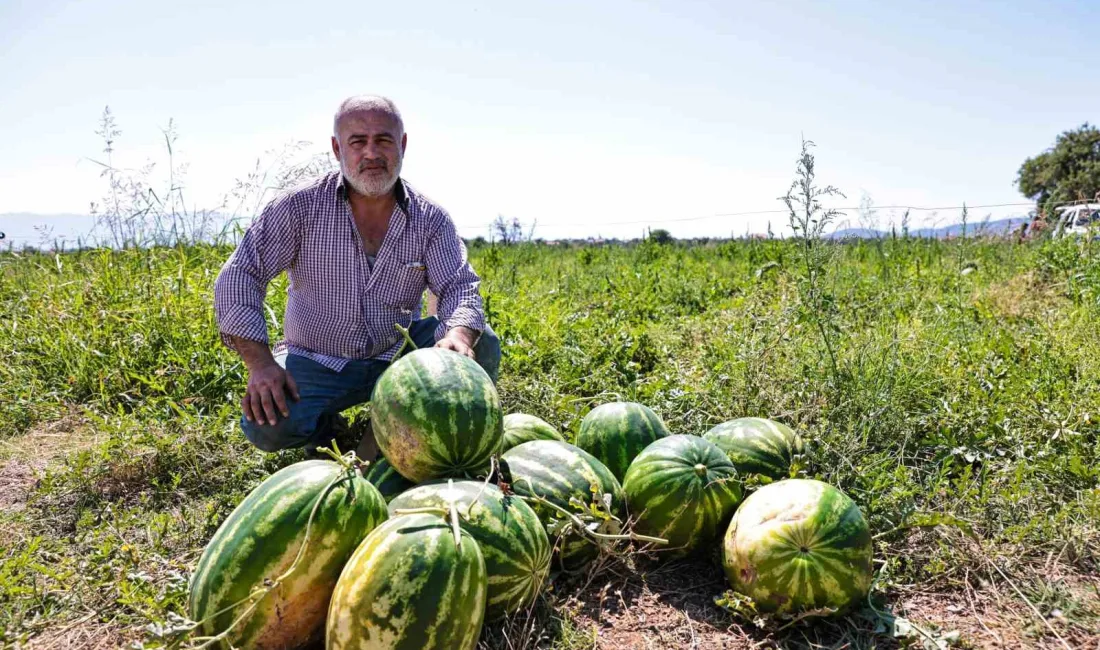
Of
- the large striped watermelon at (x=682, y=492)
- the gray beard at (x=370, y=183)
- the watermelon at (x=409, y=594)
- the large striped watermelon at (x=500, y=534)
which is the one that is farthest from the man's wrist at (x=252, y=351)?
the large striped watermelon at (x=682, y=492)

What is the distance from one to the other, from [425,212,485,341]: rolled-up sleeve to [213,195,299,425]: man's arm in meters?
0.63

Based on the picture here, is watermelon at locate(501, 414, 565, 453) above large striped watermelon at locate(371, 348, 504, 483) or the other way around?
the other way around

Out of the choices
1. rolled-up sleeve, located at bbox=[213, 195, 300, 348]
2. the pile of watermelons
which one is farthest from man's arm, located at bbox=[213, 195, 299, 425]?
the pile of watermelons

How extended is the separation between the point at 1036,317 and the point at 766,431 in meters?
2.81

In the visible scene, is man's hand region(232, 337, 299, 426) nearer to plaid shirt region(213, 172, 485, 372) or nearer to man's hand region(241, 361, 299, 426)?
man's hand region(241, 361, 299, 426)

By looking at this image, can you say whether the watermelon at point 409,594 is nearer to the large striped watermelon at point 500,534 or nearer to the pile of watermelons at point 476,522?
the pile of watermelons at point 476,522

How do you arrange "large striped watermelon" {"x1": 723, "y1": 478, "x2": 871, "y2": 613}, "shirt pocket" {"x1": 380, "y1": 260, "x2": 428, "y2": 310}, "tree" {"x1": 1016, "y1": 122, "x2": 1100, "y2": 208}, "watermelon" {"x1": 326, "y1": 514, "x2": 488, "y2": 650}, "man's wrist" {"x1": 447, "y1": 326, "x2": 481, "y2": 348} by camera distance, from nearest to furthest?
1. "watermelon" {"x1": 326, "y1": 514, "x2": 488, "y2": 650}
2. "large striped watermelon" {"x1": 723, "y1": 478, "x2": 871, "y2": 613}
3. "man's wrist" {"x1": 447, "y1": 326, "x2": 481, "y2": 348}
4. "shirt pocket" {"x1": 380, "y1": 260, "x2": 428, "y2": 310}
5. "tree" {"x1": 1016, "y1": 122, "x2": 1100, "y2": 208}

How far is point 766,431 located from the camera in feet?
9.41

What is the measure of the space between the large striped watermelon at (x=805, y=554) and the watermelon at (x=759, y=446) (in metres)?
0.47

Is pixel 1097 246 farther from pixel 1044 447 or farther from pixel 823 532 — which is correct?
pixel 823 532

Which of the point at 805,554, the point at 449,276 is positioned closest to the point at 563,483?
the point at 805,554

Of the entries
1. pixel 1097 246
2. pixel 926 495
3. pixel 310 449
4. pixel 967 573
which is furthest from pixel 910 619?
pixel 1097 246

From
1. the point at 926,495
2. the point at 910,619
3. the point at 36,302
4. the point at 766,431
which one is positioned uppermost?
the point at 36,302

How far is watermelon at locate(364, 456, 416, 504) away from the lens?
2.48 m
